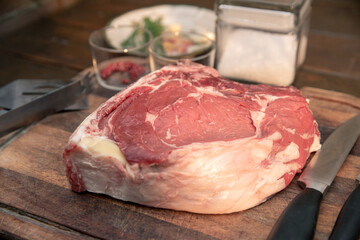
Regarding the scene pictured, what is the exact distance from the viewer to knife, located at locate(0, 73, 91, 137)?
2285mm

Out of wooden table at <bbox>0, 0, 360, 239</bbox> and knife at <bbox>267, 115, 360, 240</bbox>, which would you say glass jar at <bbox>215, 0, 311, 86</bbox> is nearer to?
wooden table at <bbox>0, 0, 360, 239</bbox>

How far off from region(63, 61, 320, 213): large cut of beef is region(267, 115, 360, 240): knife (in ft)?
0.24

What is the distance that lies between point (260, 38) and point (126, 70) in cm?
98

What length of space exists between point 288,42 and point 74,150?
1.63 metres

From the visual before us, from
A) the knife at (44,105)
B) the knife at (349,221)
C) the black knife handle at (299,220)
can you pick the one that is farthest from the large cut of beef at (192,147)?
the knife at (44,105)

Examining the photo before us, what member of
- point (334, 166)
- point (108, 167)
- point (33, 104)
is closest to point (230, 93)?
point (334, 166)

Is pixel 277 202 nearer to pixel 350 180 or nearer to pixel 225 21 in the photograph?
pixel 350 180

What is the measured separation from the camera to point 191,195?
1.77 m

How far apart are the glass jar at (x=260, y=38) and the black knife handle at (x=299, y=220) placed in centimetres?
123

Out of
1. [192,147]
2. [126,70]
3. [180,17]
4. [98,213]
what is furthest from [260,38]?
[98,213]

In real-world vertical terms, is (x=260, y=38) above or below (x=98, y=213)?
above

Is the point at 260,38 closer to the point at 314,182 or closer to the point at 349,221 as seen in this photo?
the point at 314,182

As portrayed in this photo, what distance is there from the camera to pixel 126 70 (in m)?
2.85

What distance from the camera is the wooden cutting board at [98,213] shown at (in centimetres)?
177
